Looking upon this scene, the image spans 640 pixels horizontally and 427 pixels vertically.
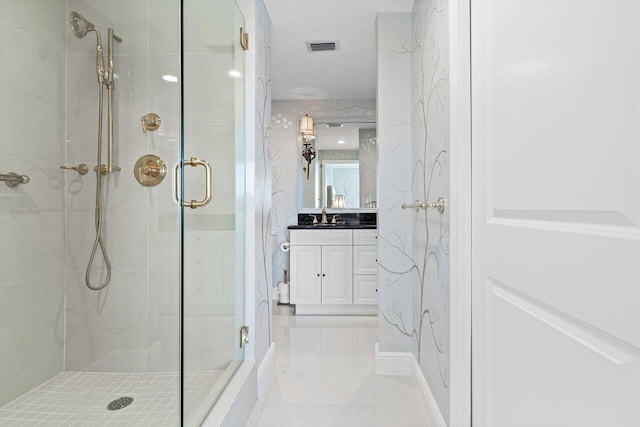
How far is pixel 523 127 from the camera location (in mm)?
928

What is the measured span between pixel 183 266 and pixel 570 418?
4.03 ft

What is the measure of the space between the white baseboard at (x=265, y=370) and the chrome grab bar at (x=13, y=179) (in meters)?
1.48

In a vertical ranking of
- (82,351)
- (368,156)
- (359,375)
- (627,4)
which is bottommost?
(359,375)

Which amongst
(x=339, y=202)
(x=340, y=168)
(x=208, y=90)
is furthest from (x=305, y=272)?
(x=208, y=90)

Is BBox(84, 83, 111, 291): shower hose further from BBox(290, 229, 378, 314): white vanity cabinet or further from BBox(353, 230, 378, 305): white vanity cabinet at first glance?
BBox(353, 230, 378, 305): white vanity cabinet

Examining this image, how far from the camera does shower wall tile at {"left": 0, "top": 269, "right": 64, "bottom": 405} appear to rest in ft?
3.62

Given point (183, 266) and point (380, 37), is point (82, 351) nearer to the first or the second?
point (183, 266)

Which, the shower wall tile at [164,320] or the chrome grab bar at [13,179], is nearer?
the chrome grab bar at [13,179]

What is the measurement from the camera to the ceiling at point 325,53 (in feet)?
7.65

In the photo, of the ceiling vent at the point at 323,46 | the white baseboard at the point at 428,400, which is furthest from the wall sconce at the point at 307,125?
the white baseboard at the point at 428,400

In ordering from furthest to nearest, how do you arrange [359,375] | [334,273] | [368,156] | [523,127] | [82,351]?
[368,156], [334,273], [359,375], [82,351], [523,127]

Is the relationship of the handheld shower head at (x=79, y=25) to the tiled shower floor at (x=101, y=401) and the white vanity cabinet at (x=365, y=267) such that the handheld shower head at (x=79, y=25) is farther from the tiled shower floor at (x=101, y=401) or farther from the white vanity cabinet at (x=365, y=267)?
the white vanity cabinet at (x=365, y=267)

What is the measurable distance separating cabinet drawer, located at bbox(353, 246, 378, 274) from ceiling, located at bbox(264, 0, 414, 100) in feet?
5.54

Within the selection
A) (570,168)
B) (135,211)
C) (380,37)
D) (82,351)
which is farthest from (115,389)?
(380,37)
